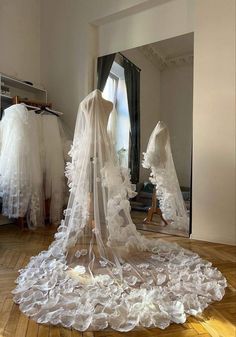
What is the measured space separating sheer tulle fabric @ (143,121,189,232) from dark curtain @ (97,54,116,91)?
3.37ft

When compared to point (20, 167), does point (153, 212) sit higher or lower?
lower

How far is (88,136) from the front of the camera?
225cm

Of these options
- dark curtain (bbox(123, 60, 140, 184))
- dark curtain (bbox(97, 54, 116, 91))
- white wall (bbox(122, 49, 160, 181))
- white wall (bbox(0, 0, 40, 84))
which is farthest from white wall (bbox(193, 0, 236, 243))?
white wall (bbox(0, 0, 40, 84))

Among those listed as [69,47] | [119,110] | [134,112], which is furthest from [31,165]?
[69,47]

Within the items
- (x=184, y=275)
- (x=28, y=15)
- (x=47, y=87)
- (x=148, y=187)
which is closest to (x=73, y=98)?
(x=47, y=87)

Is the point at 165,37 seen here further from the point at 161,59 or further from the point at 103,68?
the point at 103,68

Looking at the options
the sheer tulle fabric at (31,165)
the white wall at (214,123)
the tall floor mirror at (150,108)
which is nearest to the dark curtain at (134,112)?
the tall floor mirror at (150,108)

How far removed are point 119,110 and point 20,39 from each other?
185 cm

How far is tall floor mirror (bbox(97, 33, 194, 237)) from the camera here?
121 inches

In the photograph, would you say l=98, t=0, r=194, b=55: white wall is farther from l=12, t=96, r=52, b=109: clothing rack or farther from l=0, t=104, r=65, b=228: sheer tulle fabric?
l=0, t=104, r=65, b=228: sheer tulle fabric

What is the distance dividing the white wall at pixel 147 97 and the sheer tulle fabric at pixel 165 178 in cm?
10

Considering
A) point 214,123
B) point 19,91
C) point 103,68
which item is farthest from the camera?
point 19,91

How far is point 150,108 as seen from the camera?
132 inches

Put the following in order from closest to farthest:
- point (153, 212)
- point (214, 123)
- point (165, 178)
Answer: point (214, 123), point (165, 178), point (153, 212)
